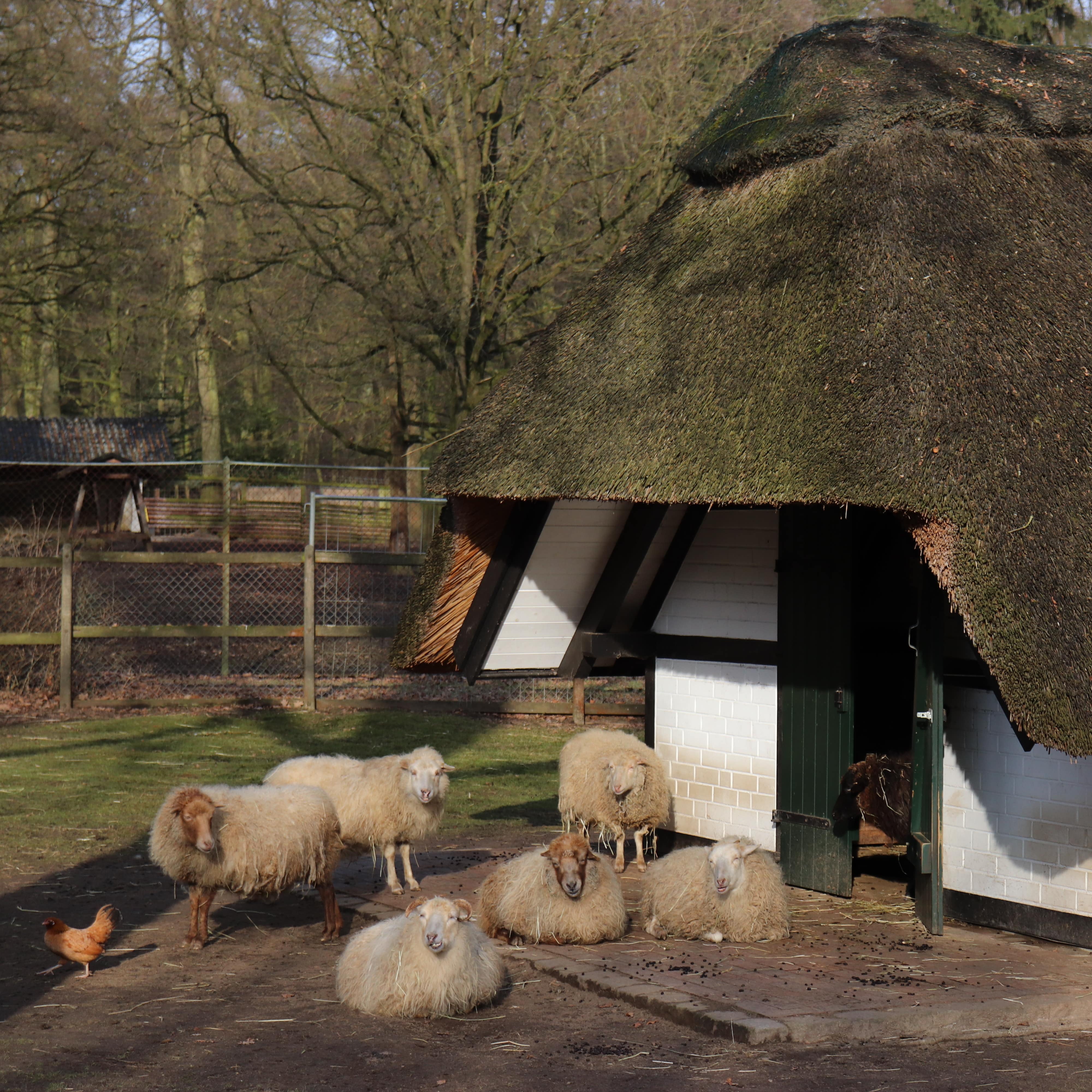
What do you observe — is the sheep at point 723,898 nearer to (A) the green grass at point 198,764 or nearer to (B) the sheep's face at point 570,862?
(B) the sheep's face at point 570,862

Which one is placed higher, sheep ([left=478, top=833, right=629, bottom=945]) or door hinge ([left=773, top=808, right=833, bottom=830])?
door hinge ([left=773, top=808, right=833, bottom=830])

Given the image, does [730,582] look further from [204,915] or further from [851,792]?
[204,915]

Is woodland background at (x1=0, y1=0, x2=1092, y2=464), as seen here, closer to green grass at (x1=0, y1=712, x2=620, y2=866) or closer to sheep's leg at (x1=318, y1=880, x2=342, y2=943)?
green grass at (x1=0, y1=712, x2=620, y2=866)

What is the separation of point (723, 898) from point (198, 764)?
7.58 m

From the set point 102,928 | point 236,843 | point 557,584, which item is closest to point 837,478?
point 557,584

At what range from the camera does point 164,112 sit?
2580 cm

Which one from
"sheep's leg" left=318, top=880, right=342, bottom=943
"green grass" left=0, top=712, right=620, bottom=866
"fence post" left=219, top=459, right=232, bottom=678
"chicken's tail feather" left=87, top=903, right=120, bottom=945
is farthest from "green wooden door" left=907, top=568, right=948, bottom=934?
"fence post" left=219, top=459, right=232, bottom=678

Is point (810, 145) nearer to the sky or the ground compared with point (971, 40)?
nearer to the ground

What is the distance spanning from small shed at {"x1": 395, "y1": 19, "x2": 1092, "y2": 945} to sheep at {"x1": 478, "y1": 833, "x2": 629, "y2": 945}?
1.96 meters

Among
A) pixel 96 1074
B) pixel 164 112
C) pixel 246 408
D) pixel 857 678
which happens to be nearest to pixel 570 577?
pixel 857 678

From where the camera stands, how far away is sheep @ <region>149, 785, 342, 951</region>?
7.71m

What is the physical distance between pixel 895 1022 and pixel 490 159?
17.3 meters

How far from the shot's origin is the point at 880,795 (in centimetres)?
943

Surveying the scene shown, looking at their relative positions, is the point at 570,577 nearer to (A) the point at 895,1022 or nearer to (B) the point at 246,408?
(A) the point at 895,1022
